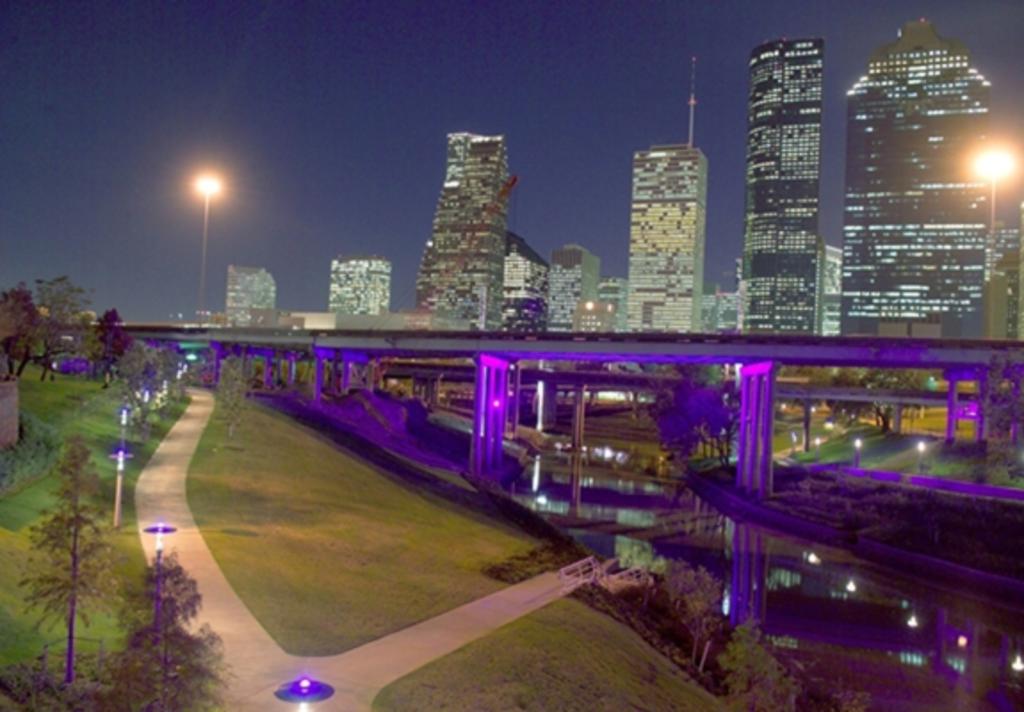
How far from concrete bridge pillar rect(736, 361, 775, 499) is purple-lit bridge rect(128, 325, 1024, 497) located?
83 millimetres

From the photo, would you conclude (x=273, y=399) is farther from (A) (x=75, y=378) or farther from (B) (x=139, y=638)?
(B) (x=139, y=638)

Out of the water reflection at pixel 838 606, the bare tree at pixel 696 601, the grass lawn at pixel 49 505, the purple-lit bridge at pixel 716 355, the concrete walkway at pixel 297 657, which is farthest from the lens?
the purple-lit bridge at pixel 716 355

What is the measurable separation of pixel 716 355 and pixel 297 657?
57.5m

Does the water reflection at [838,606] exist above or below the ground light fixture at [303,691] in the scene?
below

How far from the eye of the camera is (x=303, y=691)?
1672 cm

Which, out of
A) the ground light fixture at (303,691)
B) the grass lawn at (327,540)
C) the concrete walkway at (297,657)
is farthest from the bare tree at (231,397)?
the ground light fixture at (303,691)

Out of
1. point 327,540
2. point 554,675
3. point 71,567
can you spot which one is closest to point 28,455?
point 327,540

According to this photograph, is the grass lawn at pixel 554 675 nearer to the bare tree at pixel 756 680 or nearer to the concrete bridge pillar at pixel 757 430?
the bare tree at pixel 756 680

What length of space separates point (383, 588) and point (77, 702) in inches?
482

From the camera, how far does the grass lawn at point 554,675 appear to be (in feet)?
60.2

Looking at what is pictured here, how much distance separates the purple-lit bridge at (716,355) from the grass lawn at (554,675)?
46.9 metres

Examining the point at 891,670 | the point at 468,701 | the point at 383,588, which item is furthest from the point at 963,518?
the point at 468,701

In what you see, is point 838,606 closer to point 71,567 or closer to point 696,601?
point 696,601

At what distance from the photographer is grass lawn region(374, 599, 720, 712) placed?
18344 millimetres
